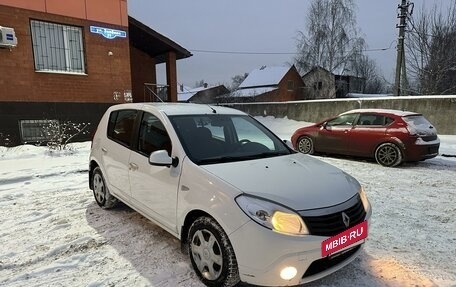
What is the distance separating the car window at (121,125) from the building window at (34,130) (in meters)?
7.54

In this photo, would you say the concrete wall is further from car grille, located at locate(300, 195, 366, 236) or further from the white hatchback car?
car grille, located at locate(300, 195, 366, 236)

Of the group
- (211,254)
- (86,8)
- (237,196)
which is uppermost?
(86,8)

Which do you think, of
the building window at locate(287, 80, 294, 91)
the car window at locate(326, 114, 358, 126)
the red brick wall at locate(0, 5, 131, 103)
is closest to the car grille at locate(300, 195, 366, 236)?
the car window at locate(326, 114, 358, 126)

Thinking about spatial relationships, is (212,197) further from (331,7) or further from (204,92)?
(204,92)

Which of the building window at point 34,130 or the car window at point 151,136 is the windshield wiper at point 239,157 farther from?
the building window at point 34,130

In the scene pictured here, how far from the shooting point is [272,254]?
2.57 m

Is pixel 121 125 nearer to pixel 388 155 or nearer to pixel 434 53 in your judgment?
pixel 388 155

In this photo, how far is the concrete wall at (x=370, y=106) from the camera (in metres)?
13.1

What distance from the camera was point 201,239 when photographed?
3.05 meters

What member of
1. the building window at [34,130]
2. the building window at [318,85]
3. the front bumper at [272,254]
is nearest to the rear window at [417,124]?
the front bumper at [272,254]

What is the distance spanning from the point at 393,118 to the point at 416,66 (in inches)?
626

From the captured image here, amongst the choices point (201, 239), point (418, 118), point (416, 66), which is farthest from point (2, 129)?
point (416, 66)

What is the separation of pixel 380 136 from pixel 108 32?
10.2 meters

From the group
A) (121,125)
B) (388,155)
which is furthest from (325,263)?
(388,155)
